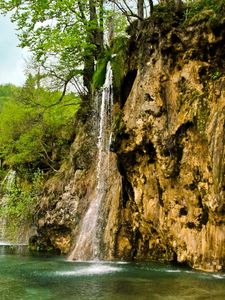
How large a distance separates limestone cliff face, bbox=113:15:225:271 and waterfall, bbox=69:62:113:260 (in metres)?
1.30

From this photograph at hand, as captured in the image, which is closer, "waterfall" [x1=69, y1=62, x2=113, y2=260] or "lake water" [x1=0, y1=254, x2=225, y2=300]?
"lake water" [x1=0, y1=254, x2=225, y2=300]

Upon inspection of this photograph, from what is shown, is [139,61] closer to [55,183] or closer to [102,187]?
[102,187]

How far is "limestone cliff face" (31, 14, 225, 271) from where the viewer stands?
42.8 feet

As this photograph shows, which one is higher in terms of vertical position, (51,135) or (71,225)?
(51,135)

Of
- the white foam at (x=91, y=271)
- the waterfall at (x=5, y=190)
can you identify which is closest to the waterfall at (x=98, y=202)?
the white foam at (x=91, y=271)

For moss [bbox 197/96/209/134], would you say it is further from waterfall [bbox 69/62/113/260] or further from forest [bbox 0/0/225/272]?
waterfall [bbox 69/62/113/260]

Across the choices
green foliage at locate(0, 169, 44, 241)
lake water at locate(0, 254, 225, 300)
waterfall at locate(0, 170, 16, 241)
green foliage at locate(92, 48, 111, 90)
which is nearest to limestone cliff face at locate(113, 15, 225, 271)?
lake water at locate(0, 254, 225, 300)

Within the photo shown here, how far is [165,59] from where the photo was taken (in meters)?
15.5

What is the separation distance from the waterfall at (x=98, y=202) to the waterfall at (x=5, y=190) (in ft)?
36.8

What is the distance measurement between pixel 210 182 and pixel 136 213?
162 inches

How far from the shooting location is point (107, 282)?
1099 cm

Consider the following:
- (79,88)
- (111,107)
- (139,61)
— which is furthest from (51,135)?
(139,61)

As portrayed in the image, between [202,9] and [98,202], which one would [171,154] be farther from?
[98,202]

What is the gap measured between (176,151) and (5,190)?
67.5ft
